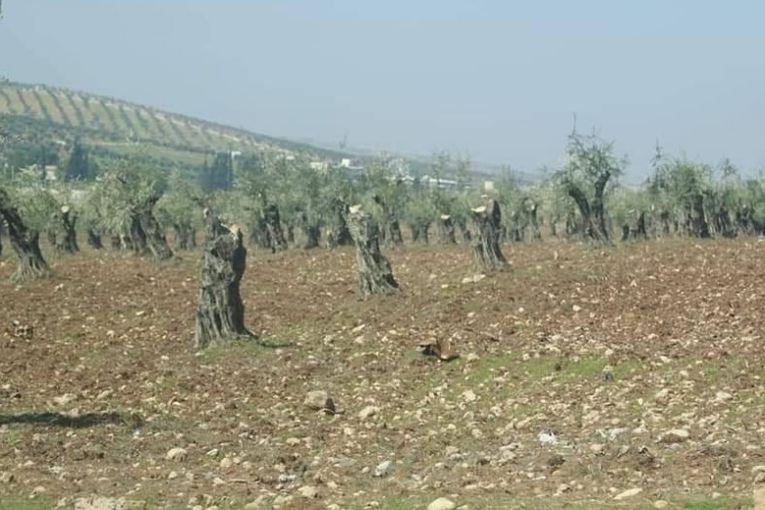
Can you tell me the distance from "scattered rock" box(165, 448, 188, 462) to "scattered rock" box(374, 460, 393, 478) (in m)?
2.93

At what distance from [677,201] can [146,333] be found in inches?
2301

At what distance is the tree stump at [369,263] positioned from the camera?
28766 mm

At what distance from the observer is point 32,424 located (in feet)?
54.4

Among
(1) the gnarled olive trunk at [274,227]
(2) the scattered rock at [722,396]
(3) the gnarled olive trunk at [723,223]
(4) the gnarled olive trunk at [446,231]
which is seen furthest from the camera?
(4) the gnarled olive trunk at [446,231]

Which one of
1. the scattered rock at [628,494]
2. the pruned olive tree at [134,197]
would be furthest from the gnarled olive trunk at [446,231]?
the scattered rock at [628,494]

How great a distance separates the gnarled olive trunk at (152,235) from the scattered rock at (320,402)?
111ft

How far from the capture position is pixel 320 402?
17.3 meters

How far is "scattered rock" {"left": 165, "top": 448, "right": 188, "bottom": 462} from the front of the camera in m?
14.4

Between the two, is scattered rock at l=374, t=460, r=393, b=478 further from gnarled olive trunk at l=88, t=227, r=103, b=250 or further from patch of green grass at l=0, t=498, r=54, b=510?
gnarled olive trunk at l=88, t=227, r=103, b=250

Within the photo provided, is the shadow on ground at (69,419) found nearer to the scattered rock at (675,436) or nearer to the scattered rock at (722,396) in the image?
the scattered rock at (675,436)

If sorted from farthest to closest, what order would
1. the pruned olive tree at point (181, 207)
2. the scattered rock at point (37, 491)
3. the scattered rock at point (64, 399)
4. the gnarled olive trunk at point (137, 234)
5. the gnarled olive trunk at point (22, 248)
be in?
the pruned olive tree at point (181, 207) → the gnarled olive trunk at point (137, 234) → the gnarled olive trunk at point (22, 248) → the scattered rock at point (64, 399) → the scattered rock at point (37, 491)

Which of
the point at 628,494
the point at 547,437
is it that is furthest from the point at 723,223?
the point at 628,494

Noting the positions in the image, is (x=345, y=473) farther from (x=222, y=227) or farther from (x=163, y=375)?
(x=222, y=227)

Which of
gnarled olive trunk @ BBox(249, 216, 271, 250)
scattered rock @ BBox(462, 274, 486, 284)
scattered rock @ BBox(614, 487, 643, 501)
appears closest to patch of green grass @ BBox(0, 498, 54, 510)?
scattered rock @ BBox(614, 487, 643, 501)
